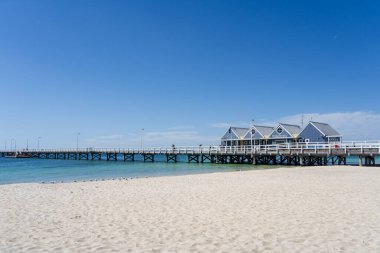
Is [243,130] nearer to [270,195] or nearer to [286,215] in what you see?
[270,195]

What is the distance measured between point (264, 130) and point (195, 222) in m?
36.8

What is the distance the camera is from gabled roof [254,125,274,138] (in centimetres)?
4190

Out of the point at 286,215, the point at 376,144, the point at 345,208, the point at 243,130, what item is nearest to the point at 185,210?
the point at 286,215

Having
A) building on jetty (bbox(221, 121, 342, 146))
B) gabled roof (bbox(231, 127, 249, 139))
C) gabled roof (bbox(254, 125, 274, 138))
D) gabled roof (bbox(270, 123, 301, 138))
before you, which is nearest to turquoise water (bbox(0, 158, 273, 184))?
building on jetty (bbox(221, 121, 342, 146))

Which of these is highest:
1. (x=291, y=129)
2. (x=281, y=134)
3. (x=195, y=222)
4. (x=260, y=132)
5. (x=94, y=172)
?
(x=291, y=129)

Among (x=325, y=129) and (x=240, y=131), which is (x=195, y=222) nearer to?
(x=325, y=129)

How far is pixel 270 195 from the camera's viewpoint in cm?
1109

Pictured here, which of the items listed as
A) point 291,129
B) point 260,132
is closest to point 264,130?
point 260,132

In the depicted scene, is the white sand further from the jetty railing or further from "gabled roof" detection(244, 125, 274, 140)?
"gabled roof" detection(244, 125, 274, 140)

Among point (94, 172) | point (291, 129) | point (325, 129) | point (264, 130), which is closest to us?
point (94, 172)

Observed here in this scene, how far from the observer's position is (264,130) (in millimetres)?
42812

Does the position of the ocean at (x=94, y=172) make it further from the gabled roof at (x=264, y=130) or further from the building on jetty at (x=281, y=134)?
the gabled roof at (x=264, y=130)

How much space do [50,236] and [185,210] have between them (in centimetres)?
354

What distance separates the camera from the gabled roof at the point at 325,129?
36312mm
